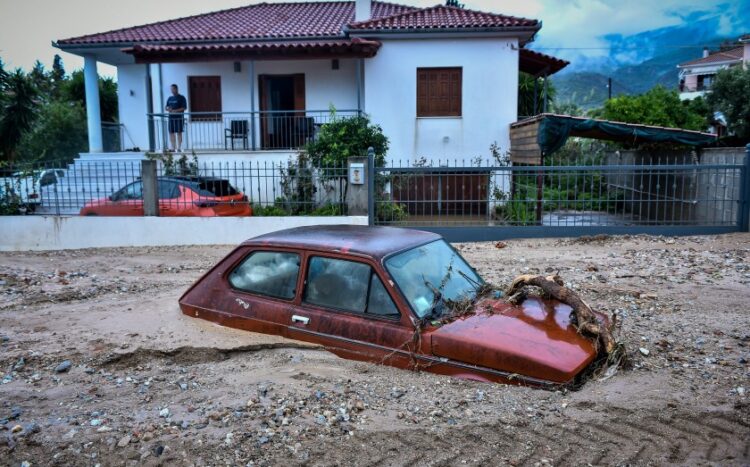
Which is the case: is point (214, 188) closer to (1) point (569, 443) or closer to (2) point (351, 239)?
(2) point (351, 239)

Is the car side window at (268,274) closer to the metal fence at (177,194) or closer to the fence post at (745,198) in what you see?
the metal fence at (177,194)

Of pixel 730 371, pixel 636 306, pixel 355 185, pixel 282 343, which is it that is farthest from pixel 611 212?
pixel 282 343

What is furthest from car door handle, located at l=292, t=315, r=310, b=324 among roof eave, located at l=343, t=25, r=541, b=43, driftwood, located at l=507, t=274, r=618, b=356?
roof eave, located at l=343, t=25, r=541, b=43

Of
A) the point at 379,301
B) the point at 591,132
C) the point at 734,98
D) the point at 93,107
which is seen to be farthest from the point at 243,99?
the point at 379,301

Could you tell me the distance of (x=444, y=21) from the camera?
18.9 metres

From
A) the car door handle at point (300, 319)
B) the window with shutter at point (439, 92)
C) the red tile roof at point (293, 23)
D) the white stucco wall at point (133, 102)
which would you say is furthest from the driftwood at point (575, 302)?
the white stucco wall at point (133, 102)

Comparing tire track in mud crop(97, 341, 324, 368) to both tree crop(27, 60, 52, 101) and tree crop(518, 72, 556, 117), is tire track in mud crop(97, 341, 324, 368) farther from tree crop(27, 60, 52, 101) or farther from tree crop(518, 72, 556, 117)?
tree crop(27, 60, 52, 101)

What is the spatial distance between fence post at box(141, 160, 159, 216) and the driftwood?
9623 millimetres

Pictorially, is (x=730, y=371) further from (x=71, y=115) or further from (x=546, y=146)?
(x=71, y=115)

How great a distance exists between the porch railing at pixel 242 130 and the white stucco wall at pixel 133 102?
1.35 m

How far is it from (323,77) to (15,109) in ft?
36.1

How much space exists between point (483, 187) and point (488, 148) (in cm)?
488

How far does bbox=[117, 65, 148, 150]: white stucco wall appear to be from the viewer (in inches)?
860

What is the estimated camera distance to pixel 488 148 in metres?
19.1
